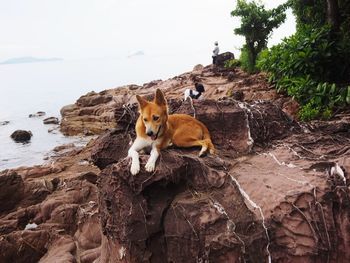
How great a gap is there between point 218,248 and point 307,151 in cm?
246

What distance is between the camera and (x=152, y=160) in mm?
5492

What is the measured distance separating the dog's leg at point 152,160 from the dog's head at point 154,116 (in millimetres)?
214

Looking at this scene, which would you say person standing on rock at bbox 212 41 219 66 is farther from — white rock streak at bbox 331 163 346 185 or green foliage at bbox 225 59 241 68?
white rock streak at bbox 331 163 346 185

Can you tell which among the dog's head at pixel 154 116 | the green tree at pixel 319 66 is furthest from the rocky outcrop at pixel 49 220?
the green tree at pixel 319 66

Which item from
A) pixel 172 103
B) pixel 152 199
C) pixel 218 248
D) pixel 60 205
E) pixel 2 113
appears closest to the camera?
pixel 218 248

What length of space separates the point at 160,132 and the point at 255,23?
747 inches

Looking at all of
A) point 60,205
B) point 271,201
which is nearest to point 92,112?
point 60,205

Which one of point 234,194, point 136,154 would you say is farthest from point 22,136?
point 234,194

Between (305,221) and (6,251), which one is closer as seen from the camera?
(305,221)

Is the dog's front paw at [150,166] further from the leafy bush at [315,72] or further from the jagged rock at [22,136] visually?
the jagged rock at [22,136]

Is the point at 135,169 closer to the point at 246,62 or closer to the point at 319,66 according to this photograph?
the point at 319,66

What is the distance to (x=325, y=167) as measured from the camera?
574 centimetres

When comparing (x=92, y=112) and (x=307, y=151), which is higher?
(x=307, y=151)

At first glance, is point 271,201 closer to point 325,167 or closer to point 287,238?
point 287,238
